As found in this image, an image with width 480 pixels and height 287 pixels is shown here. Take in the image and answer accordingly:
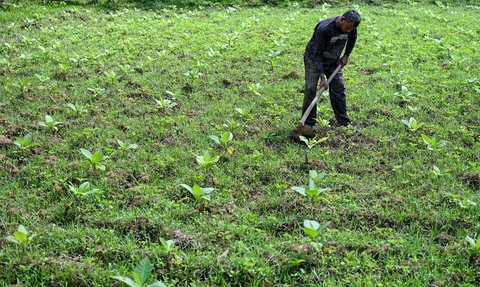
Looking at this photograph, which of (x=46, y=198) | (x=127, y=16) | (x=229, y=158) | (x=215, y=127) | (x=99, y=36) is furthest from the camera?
(x=127, y=16)

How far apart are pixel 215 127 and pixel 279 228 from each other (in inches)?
116

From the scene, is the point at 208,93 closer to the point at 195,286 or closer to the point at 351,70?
the point at 351,70

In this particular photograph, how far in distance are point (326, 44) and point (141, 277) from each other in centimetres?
456

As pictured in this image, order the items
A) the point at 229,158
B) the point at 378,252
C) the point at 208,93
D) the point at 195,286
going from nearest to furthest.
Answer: the point at 195,286 → the point at 378,252 → the point at 229,158 → the point at 208,93

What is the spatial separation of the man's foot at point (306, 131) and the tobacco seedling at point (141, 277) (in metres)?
3.67

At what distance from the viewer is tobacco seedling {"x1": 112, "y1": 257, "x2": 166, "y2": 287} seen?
12.5 ft

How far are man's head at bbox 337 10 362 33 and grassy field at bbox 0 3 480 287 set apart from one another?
1.58 meters

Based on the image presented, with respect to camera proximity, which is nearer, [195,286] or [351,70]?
[195,286]

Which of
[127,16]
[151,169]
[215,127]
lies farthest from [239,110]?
[127,16]

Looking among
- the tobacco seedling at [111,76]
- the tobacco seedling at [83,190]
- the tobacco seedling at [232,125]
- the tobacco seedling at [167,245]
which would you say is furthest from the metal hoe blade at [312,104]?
the tobacco seedling at [111,76]

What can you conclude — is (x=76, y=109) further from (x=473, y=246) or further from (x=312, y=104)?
(x=473, y=246)

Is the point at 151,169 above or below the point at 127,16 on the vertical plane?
above

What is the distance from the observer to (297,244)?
4.54 meters

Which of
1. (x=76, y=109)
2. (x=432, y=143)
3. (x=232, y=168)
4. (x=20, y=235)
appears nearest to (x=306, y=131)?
(x=232, y=168)
